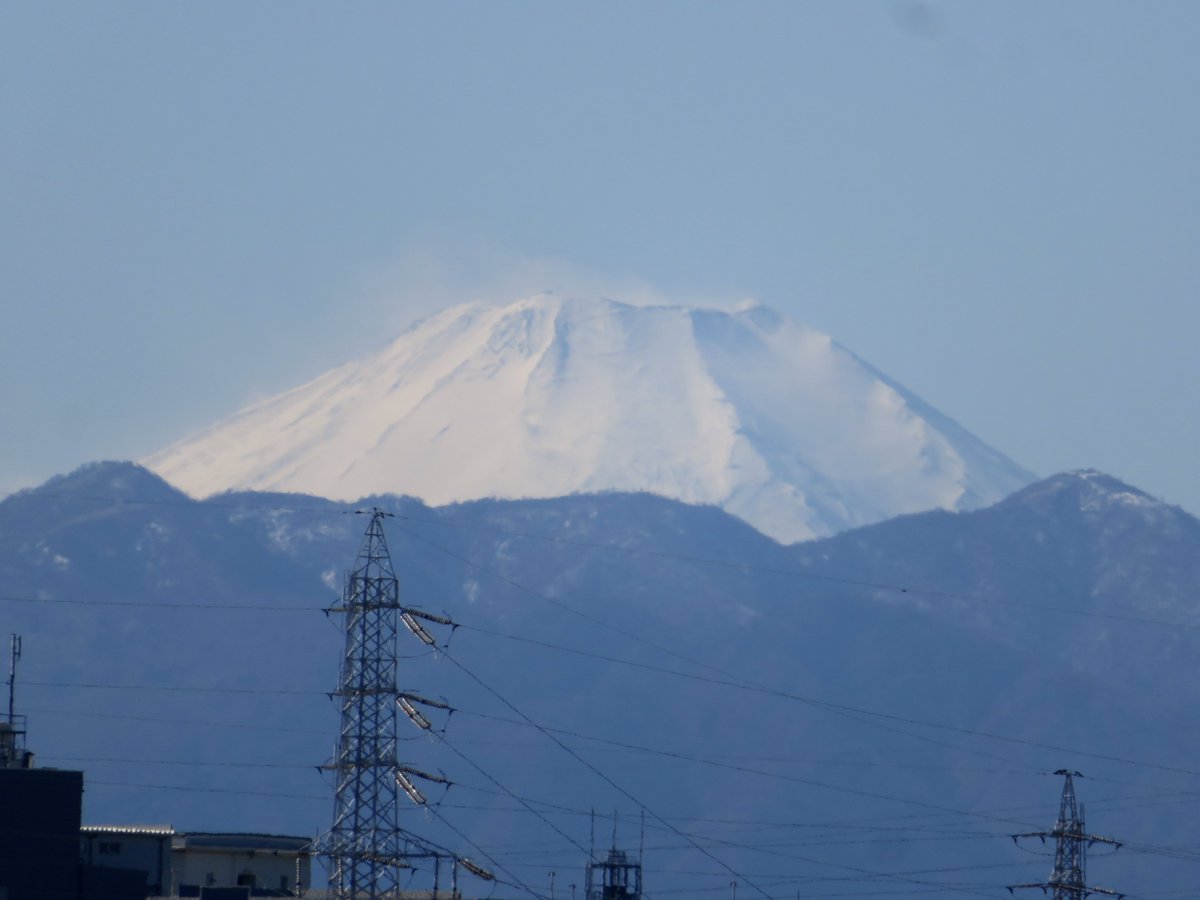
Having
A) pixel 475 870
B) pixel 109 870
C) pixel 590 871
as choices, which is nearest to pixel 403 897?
pixel 590 871

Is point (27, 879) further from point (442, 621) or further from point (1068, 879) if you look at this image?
point (1068, 879)

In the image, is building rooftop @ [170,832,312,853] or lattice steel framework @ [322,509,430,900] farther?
building rooftop @ [170,832,312,853]

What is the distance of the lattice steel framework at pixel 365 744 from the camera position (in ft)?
244

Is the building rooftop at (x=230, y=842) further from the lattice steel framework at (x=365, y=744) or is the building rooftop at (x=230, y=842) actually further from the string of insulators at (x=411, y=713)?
the lattice steel framework at (x=365, y=744)

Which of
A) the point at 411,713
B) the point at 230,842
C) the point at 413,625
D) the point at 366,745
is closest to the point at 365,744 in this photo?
the point at 366,745

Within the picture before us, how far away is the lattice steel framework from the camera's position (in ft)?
244

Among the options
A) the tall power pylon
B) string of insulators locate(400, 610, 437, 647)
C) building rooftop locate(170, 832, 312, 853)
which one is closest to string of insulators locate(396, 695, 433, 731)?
the tall power pylon

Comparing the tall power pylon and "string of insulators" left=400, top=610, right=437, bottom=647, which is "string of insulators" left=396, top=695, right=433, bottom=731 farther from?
"string of insulators" left=400, top=610, right=437, bottom=647

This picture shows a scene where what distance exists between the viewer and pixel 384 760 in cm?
7500

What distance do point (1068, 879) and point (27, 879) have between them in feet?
117

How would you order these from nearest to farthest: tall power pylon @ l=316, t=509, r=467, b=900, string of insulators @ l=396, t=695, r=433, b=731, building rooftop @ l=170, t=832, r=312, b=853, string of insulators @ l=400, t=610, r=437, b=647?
tall power pylon @ l=316, t=509, r=467, b=900, string of insulators @ l=400, t=610, r=437, b=647, string of insulators @ l=396, t=695, r=433, b=731, building rooftop @ l=170, t=832, r=312, b=853

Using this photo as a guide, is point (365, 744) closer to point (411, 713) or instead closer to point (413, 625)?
point (411, 713)

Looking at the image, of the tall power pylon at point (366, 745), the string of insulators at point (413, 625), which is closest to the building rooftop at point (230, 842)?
the string of insulators at point (413, 625)

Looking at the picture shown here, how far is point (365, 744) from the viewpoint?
75562mm
